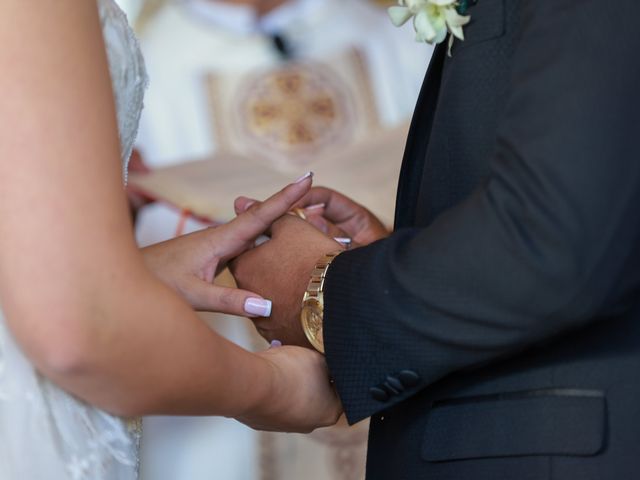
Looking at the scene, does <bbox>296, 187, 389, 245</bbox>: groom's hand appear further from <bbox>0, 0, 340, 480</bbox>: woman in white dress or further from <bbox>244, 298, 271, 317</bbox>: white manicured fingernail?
<bbox>0, 0, 340, 480</bbox>: woman in white dress

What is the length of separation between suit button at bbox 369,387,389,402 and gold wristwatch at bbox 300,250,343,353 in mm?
74

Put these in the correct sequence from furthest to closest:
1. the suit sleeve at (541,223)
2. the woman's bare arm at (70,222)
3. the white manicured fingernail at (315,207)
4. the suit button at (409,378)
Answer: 1. the white manicured fingernail at (315,207)
2. the suit button at (409,378)
3. the suit sleeve at (541,223)
4. the woman's bare arm at (70,222)

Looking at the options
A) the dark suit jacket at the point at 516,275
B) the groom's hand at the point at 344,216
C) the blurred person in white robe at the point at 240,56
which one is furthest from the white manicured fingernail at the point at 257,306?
the blurred person in white robe at the point at 240,56

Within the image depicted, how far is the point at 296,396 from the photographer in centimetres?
97

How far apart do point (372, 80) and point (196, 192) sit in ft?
3.10

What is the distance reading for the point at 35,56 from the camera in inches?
29.0

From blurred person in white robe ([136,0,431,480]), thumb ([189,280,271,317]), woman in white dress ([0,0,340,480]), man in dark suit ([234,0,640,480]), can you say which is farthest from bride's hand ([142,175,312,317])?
blurred person in white robe ([136,0,431,480])

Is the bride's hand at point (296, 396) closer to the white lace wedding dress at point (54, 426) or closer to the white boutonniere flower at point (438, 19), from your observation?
the white lace wedding dress at point (54, 426)

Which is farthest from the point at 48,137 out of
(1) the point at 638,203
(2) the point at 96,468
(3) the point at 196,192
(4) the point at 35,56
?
(3) the point at 196,192

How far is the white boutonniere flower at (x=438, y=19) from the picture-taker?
3.27 feet

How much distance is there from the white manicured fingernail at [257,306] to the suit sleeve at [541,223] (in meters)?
0.18

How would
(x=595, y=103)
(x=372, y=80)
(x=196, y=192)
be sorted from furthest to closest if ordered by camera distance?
(x=372, y=80) → (x=196, y=192) → (x=595, y=103)

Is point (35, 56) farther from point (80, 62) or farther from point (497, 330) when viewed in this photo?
point (497, 330)

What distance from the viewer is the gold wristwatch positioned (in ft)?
3.29
